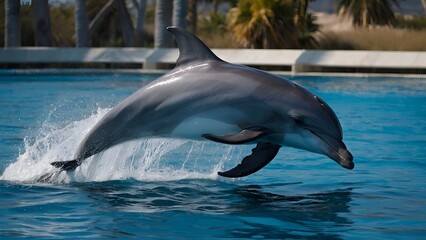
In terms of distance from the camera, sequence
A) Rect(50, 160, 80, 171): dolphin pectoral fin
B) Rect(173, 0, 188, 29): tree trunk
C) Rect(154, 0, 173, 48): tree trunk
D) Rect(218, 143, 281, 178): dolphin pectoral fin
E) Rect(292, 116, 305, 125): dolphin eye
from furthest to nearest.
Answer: Rect(154, 0, 173, 48): tree trunk
Rect(173, 0, 188, 29): tree trunk
Rect(50, 160, 80, 171): dolphin pectoral fin
Rect(218, 143, 281, 178): dolphin pectoral fin
Rect(292, 116, 305, 125): dolphin eye

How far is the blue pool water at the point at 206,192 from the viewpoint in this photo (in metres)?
6.10

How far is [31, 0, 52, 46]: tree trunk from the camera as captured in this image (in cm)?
2786

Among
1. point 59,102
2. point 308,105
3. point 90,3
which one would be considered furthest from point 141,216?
point 90,3

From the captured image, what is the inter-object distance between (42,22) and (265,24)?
280 inches

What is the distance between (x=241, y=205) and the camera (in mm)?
6934

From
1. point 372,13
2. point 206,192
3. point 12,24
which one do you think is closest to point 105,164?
point 206,192

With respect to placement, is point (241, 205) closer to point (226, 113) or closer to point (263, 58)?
point (226, 113)

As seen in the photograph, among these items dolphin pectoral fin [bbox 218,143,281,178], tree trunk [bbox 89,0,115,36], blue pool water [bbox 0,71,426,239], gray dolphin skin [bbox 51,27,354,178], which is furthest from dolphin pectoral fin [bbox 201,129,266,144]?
tree trunk [bbox 89,0,115,36]

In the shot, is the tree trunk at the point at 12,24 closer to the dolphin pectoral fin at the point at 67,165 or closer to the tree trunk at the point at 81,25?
the tree trunk at the point at 81,25

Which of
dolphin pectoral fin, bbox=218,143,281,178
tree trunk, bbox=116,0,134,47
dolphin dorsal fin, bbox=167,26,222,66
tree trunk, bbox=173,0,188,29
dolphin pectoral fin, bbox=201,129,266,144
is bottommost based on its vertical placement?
tree trunk, bbox=116,0,134,47

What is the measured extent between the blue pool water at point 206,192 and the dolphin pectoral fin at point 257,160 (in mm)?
286

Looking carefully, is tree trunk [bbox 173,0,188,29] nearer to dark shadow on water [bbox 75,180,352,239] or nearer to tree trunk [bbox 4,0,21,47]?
tree trunk [bbox 4,0,21,47]

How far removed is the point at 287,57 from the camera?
76.2 ft

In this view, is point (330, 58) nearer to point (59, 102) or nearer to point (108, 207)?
point (59, 102)
